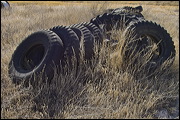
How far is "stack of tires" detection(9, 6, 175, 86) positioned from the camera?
4.22 metres

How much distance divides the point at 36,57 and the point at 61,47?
0.95 meters

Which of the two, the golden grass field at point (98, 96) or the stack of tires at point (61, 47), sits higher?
the stack of tires at point (61, 47)

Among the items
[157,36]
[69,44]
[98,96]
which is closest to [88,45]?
[69,44]

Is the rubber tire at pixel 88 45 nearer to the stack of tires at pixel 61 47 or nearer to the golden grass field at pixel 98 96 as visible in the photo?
the stack of tires at pixel 61 47

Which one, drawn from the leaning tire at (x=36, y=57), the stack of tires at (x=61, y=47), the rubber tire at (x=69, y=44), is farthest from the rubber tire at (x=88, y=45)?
the leaning tire at (x=36, y=57)

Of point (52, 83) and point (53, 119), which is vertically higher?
point (52, 83)

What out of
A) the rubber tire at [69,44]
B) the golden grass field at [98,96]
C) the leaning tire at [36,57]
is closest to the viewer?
the golden grass field at [98,96]

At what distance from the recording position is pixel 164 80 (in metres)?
4.67

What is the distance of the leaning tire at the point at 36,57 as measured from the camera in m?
4.12

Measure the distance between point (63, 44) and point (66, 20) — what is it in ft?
19.5

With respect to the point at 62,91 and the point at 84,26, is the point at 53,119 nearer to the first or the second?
the point at 62,91

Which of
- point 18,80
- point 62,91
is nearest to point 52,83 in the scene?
point 62,91

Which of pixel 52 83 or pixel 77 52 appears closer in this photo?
pixel 52 83

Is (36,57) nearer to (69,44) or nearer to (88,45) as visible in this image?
(69,44)
